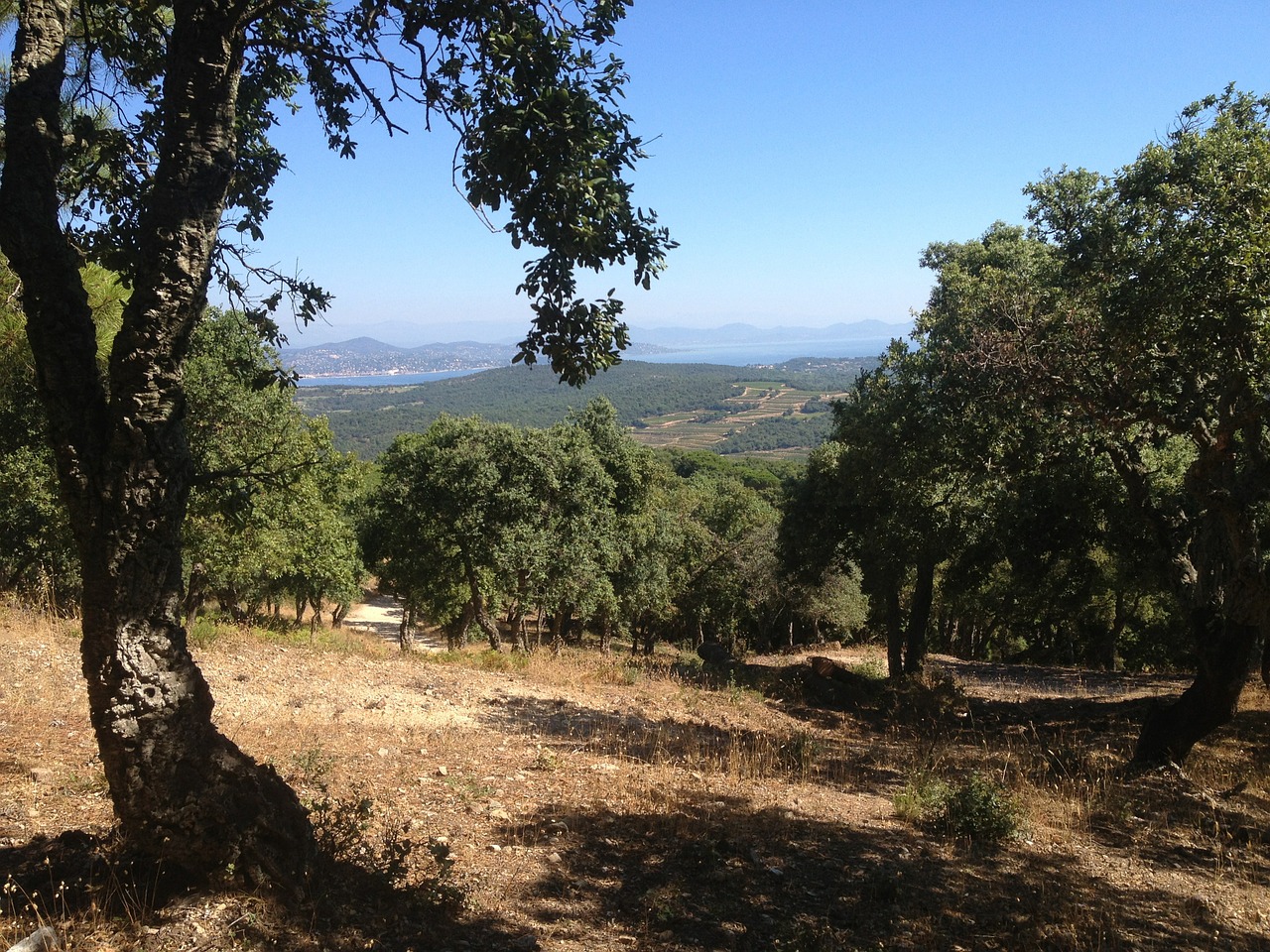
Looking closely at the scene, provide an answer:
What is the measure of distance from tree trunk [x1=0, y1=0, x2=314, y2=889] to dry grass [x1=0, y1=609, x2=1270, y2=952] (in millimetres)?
458

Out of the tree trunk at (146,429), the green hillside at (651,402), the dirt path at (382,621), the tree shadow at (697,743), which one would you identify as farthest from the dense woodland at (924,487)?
the green hillside at (651,402)

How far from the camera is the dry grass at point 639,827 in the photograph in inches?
144

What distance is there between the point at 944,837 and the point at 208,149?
21.3 ft

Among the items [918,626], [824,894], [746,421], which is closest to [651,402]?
[746,421]

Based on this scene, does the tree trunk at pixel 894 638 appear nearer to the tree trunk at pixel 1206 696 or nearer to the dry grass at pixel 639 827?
the dry grass at pixel 639 827

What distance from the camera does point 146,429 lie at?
315cm

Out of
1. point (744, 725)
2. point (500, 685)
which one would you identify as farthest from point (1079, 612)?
point (500, 685)

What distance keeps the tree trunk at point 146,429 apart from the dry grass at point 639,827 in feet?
1.50

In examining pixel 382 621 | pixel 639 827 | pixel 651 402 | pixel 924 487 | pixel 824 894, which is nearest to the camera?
pixel 824 894

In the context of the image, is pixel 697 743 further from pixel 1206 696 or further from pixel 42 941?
pixel 42 941

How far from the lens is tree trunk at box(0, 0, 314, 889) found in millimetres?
3107

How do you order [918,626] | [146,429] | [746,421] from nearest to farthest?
1. [146,429]
2. [918,626]
3. [746,421]

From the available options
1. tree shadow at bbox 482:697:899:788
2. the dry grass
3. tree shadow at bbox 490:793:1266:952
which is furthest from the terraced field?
tree shadow at bbox 490:793:1266:952

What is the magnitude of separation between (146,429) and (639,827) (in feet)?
13.7
